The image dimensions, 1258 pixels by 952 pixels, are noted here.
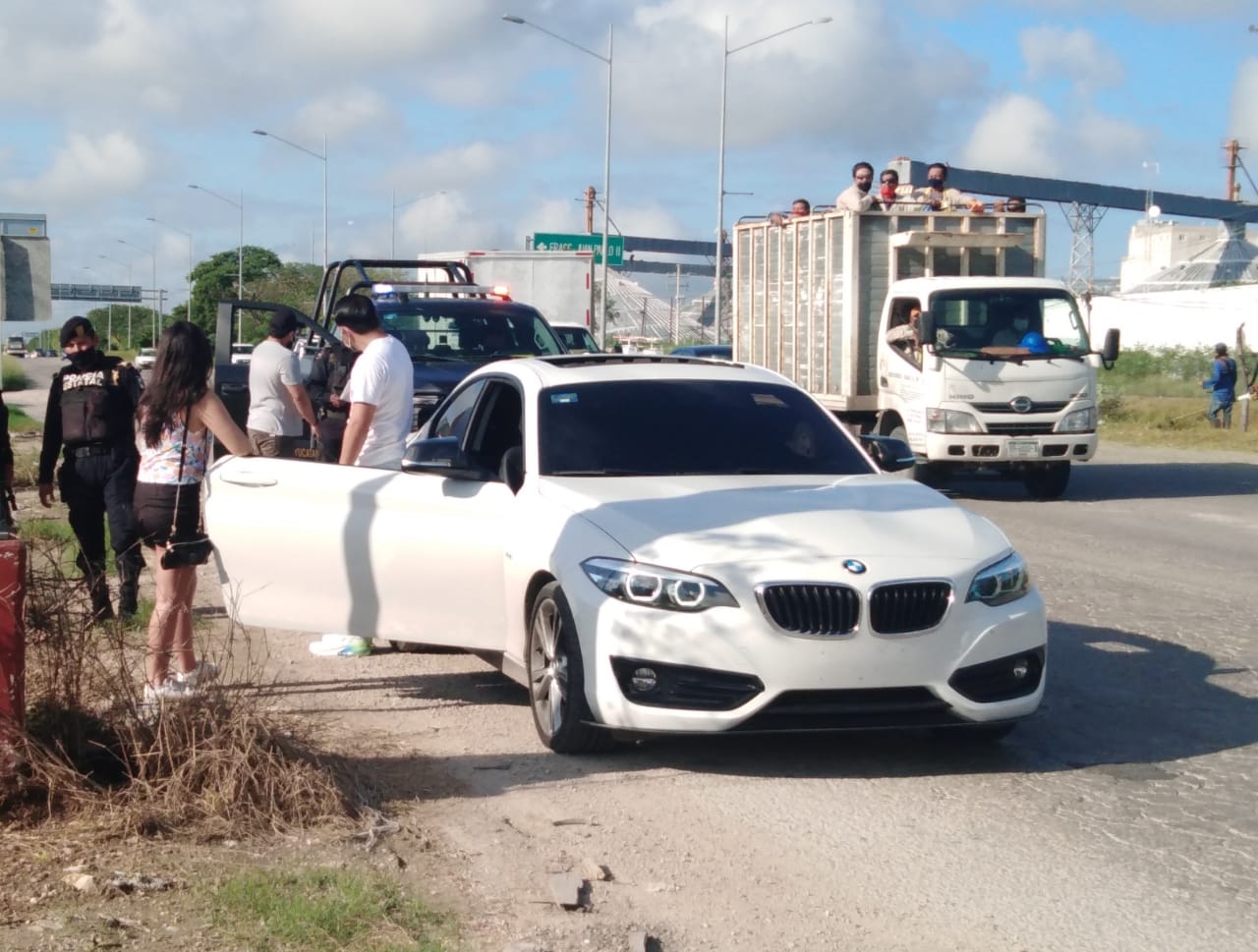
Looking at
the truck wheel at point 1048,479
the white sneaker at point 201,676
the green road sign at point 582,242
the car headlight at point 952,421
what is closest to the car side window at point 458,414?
the white sneaker at point 201,676

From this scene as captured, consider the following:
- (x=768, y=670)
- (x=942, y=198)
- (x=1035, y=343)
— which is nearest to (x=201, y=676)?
(x=768, y=670)

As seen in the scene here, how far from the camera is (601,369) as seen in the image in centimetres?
777

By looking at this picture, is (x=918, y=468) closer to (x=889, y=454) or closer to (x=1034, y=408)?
(x=1034, y=408)

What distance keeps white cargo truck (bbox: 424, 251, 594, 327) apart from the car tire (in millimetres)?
20995

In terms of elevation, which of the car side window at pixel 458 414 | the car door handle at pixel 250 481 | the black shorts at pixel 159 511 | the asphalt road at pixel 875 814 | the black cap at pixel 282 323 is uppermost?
the black cap at pixel 282 323

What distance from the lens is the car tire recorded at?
20.2 ft

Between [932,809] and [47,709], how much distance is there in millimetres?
3158

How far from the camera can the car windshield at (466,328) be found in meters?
15.2

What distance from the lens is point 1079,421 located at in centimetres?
1695

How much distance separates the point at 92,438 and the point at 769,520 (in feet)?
14.6

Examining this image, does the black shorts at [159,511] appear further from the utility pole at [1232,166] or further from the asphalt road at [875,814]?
the utility pole at [1232,166]

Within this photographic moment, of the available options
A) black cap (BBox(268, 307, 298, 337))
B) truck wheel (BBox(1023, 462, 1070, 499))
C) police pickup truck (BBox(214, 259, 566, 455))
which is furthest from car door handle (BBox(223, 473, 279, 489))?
truck wheel (BBox(1023, 462, 1070, 499))

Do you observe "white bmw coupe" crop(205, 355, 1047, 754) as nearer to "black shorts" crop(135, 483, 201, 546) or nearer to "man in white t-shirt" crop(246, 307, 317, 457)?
"black shorts" crop(135, 483, 201, 546)

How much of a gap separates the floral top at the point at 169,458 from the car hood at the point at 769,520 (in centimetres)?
162
